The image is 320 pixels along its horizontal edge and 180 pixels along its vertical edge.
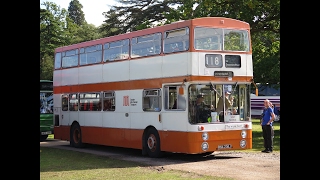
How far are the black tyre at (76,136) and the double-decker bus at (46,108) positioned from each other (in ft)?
13.1

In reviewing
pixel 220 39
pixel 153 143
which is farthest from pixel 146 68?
pixel 220 39

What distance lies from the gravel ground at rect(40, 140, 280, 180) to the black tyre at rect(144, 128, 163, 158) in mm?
260

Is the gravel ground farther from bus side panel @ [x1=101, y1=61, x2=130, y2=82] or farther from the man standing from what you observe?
bus side panel @ [x1=101, y1=61, x2=130, y2=82]

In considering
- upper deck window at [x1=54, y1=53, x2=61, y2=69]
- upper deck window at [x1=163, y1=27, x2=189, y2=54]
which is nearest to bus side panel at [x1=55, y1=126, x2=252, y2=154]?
upper deck window at [x1=163, y1=27, x2=189, y2=54]

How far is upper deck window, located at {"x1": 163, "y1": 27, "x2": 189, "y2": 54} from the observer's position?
16469 millimetres

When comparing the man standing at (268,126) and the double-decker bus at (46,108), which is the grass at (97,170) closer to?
the man standing at (268,126)

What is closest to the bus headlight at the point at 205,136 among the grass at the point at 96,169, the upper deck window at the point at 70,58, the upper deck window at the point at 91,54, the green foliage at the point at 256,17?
the grass at the point at 96,169

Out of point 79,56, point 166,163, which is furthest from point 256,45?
point 166,163

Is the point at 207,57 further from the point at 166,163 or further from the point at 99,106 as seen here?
the point at 99,106

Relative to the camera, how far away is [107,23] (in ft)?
173

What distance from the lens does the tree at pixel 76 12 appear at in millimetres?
78938

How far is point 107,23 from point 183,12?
24821 millimetres

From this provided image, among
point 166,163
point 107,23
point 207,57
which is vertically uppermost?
point 107,23

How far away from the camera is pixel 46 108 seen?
88.8 feet
